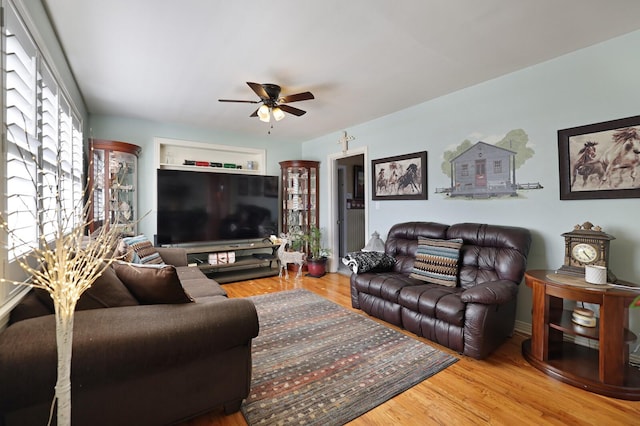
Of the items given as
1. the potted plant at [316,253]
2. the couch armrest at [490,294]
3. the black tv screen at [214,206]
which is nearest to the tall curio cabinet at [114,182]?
the black tv screen at [214,206]

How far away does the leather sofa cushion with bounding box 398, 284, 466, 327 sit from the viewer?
7.42 feet

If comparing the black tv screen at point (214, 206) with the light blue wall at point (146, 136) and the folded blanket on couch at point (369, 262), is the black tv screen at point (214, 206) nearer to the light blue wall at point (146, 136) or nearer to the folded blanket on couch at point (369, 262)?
the light blue wall at point (146, 136)

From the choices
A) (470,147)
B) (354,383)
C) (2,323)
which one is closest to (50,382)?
(2,323)

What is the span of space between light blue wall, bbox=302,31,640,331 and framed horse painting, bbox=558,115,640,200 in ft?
0.20

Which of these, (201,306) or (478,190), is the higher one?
(478,190)

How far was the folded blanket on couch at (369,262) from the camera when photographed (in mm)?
3133

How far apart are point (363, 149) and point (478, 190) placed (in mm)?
1895

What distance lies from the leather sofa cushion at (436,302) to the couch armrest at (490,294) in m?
0.10

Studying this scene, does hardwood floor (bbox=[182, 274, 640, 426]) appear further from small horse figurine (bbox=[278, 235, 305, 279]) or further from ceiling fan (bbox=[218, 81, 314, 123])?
small horse figurine (bbox=[278, 235, 305, 279])

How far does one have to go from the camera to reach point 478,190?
311 cm

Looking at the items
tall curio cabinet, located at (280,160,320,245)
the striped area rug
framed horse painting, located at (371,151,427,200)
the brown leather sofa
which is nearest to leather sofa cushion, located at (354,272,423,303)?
the brown leather sofa

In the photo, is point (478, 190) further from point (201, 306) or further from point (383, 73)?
point (201, 306)

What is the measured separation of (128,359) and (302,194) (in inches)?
169

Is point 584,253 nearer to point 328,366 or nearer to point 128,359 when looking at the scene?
point 328,366
